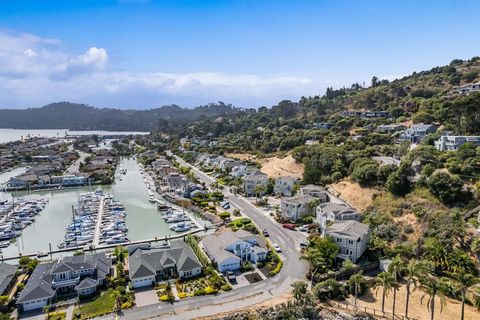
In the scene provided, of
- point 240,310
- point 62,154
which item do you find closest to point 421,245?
point 240,310

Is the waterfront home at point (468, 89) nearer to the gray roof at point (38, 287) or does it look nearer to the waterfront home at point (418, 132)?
the waterfront home at point (418, 132)

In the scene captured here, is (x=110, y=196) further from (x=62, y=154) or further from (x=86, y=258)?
(x=62, y=154)

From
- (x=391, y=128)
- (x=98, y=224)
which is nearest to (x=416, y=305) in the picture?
(x=98, y=224)

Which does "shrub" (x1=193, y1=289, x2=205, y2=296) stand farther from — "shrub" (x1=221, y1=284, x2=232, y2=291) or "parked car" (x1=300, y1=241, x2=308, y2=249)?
"parked car" (x1=300, y1=241, x2=308, y2=249)

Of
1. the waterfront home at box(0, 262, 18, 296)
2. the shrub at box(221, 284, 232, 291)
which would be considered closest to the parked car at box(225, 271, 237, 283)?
the shrub at box(221, 284, 232, 291)

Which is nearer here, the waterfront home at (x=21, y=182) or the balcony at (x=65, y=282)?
the balcony at (x=65, y=282)

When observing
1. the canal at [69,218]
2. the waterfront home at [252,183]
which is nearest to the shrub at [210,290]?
the canal at [69,218]
